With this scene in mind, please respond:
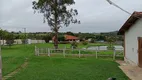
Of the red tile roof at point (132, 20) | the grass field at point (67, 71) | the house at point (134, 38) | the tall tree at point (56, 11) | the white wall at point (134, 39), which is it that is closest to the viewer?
the grass field at point (67, 71)

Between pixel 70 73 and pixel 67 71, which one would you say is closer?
pixel 70 73

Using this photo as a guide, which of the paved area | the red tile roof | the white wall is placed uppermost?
the red tile roof

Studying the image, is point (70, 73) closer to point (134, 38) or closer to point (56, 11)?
point (134, 38)

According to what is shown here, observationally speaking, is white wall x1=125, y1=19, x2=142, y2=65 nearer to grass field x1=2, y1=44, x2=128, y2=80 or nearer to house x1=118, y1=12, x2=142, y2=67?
house x1=118, y1=12, x2=142, y2=67

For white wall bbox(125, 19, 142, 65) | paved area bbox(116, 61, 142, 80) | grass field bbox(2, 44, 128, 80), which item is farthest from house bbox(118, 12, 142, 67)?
grass field bbox(2, 44, 128, 80)

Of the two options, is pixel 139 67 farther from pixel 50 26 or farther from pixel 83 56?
pixel 50 26

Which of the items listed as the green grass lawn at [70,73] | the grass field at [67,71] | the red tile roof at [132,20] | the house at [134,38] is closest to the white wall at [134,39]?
the house at [134,38]

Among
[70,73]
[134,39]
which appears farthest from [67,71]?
[134,39]

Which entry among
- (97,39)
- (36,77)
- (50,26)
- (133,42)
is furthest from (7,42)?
(36,77)

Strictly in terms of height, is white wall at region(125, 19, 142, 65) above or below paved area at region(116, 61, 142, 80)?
above

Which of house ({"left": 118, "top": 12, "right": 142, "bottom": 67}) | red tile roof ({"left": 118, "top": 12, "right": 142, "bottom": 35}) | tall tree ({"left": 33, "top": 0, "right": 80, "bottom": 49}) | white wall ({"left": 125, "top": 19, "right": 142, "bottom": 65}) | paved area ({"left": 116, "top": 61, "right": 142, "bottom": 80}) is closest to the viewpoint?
paved area ({"left": 116, "top": 61, "right": 142, "bottom": 80})

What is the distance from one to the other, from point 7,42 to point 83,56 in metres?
37.2

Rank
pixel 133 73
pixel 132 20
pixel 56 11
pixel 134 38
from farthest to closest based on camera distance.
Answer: pixel 56 11 < pixel 134 38 < pixel 132 20 < pixel 133 73

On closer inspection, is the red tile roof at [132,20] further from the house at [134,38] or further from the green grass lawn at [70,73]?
the green grass lawn at [70,73]
